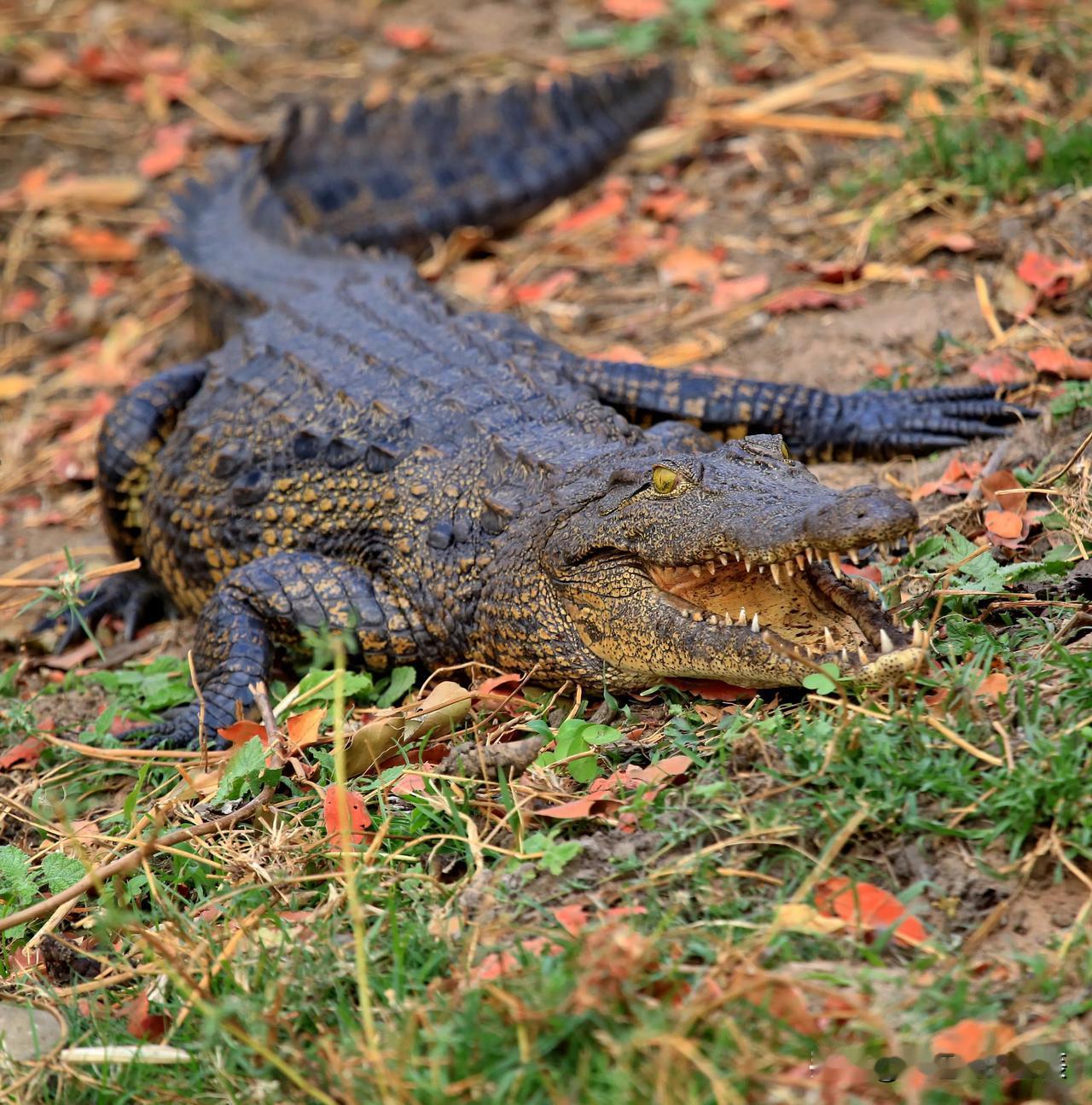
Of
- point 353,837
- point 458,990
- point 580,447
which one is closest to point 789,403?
point 580,447

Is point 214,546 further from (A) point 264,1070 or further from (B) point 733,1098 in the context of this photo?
(B) point 733,1098

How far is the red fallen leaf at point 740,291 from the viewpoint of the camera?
5473mm

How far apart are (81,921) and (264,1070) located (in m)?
0.87

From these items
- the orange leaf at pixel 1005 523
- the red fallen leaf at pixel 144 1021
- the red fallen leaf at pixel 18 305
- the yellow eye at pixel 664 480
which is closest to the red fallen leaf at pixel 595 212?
the red fallen leaf at pixel 18 305

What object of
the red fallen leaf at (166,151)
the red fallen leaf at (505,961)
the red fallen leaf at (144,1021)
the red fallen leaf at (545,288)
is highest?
the red fallen leaf at (166,151)

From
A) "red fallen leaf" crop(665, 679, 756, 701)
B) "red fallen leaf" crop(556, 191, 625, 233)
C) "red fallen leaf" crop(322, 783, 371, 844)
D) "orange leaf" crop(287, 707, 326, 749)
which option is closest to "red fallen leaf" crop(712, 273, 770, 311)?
"red fallen leaf" crop(556, 191, 625, 233)

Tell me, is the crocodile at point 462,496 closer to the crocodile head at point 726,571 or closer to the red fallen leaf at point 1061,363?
the crocodile head at point 726,571

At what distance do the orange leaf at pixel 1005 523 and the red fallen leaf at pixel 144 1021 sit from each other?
8.06 feet

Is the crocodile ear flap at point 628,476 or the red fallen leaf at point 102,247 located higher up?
the crocodile ear flap at point 628,476

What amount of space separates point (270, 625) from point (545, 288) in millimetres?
2752

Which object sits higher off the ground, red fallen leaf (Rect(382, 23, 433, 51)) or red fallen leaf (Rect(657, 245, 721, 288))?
red fallen leaf (Rect(382, 23, 433, 51))

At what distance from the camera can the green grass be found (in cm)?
218

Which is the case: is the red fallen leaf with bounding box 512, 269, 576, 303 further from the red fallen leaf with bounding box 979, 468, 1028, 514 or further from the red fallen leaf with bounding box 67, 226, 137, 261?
the red fallen leaf with bounding box 979, 468, 1028, 514

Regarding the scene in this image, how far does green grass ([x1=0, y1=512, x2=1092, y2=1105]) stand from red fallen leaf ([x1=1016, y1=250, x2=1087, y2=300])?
70.4 inches
